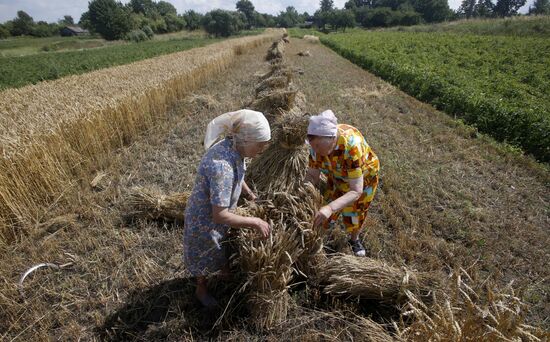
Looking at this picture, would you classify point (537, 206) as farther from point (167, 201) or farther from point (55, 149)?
point (55, 149)

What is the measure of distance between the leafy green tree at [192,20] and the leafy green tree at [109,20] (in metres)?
19.6

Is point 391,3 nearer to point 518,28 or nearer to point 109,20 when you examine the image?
point 518,28

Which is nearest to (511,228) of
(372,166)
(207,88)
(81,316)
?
(372,166)

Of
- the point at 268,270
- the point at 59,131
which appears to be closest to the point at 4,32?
the point at 59,131

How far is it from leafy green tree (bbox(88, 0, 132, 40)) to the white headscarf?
58.5m

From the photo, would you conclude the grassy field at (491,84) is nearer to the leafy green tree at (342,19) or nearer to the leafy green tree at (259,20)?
the leafy green tree at (342,19)

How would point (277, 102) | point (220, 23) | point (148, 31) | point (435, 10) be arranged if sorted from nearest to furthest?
point (277, 102) → point (148, 31) → point (220, 23) → point (435, 10)

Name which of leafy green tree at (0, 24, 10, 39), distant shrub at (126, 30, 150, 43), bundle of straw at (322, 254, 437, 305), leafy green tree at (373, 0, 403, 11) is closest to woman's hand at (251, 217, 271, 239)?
bundle of straw at (322, 254, 437, 305)

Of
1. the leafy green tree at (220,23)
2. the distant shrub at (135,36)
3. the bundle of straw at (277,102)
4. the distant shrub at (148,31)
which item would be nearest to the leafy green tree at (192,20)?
the leafy green tree at (220,23)

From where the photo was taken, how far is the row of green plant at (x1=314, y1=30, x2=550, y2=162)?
6145 millimetres

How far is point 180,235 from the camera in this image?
11.8ft

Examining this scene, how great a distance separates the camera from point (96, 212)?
13.2 ft

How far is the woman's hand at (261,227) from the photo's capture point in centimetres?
208

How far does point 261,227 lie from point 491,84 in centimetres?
1120
